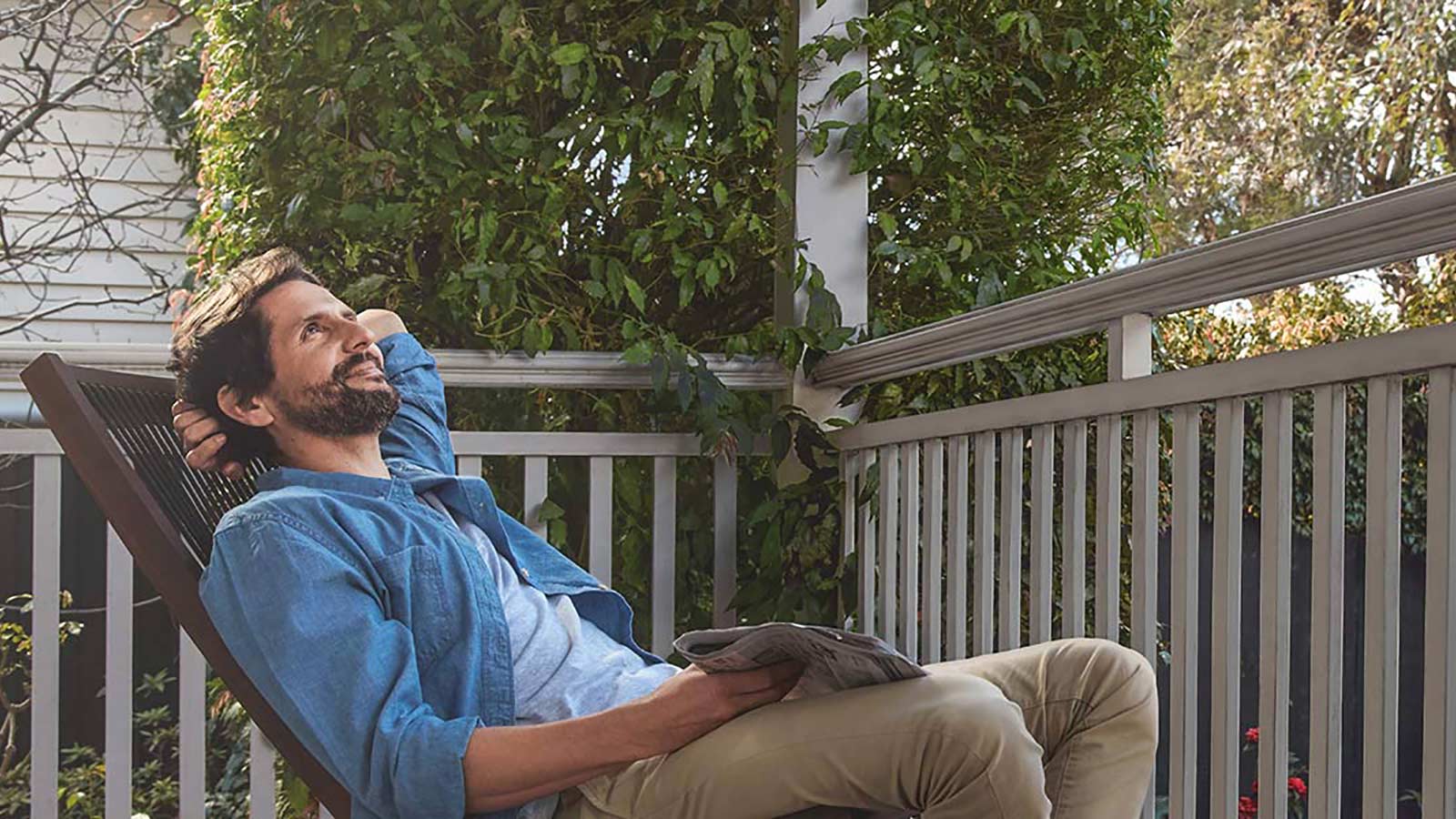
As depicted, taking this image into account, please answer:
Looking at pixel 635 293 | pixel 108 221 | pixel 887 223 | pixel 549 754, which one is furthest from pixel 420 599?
pixel 108 221

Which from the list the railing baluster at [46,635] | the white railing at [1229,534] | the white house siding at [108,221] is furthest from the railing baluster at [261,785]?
the white house siding at [108,221]

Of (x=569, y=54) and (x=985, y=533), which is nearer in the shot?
(x=985, y=533)

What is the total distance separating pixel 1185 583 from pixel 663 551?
4.29 feet

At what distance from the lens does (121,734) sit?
245 cm

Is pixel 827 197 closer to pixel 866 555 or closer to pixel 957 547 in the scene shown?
pixel 866 555

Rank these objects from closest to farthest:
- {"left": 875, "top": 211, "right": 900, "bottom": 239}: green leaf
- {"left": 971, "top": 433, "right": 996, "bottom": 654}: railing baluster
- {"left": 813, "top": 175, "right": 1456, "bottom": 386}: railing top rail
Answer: {"left": 813, "top": 175, "right": 1456, "bottom": 386}: railing top rail, {"left": 971, "top": 433, "right": 996, "bottom": 654}: railing baluster, {"left": 875, "top": 211, "right": 900, "bottom": 239}: green leaf

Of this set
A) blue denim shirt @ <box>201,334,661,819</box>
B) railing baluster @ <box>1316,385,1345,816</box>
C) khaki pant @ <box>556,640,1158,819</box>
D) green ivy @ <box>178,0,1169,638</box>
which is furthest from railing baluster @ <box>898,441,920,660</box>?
railing baluster @ <box>1316,385,1345,816</box>

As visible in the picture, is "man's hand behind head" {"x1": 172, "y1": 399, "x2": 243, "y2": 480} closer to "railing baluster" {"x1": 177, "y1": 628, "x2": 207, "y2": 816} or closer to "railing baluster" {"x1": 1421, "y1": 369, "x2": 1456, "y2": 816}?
"railing baluster" {"x1": 177, "y1": 628, "x2": 207, "y2": 816}

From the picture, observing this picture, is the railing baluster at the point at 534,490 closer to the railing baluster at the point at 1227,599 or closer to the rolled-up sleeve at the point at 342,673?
the rolled-up sleeve at the point at 342,673

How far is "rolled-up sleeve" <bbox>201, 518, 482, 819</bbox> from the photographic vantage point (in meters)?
1.39

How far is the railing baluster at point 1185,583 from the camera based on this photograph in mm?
1584

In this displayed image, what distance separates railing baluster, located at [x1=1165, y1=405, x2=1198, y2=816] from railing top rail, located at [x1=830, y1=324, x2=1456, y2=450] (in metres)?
0.04

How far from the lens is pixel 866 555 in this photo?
2.58 metres

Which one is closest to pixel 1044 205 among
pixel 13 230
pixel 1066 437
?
pixel 1066 437
